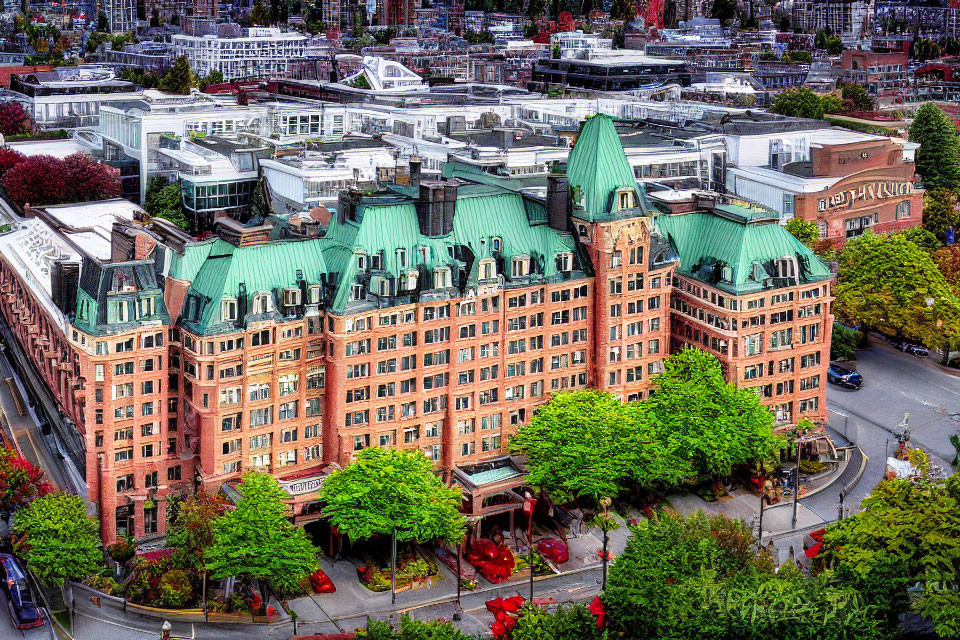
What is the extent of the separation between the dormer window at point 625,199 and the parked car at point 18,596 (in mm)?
70066

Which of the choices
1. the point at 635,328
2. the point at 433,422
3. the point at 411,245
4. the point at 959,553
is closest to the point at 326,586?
the point at 433,422

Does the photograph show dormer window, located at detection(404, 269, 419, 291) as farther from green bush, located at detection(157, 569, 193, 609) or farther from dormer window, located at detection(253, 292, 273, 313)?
green bush, located at detection(157, 569, 193, 609)

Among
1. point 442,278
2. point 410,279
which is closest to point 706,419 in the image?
point 442,278

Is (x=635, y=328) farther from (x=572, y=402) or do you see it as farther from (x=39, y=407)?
(x=39, y=407)

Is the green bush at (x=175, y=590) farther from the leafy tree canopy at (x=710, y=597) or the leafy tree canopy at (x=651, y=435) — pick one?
the leafy tree canopy at (x=710, y=597)

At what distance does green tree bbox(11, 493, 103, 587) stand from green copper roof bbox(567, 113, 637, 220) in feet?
198

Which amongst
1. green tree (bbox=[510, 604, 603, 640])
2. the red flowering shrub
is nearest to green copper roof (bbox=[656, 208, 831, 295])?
green tree (bbox=[510, 604, 603, 640])

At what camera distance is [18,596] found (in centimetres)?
13838

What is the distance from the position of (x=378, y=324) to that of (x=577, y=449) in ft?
76.4

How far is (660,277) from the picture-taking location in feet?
550

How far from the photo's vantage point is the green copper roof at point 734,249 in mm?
167250

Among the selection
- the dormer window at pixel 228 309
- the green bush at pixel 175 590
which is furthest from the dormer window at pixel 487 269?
the green bush at pixel 175 590

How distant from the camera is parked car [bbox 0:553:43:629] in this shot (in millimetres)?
135625

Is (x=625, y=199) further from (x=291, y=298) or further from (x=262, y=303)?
(x=262, y=303)
